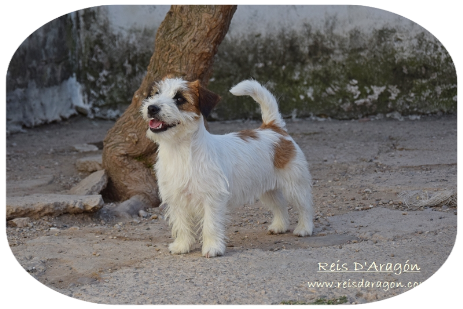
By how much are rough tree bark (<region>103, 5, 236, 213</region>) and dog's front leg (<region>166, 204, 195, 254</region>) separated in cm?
142

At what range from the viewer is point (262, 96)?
196 inches

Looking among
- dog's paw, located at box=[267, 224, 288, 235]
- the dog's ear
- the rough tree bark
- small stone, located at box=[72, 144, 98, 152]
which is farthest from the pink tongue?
small stone, located at box=[72, 144, 98, 152]

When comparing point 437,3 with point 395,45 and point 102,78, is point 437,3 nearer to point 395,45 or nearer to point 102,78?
point 395,45

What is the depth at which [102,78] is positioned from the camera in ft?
33.5

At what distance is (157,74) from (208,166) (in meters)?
2.05

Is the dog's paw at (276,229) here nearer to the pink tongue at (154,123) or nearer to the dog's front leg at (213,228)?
the dog's front leg at (213,228)

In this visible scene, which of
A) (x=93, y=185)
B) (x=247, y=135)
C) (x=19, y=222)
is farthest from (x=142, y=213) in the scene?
(x=247, y=135)

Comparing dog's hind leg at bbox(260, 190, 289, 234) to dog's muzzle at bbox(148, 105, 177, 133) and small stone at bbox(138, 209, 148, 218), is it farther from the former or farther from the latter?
dog's muzzle at bbox(148, 105, 177, 133)

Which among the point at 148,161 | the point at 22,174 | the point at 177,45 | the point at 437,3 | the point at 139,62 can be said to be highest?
the point at 437,3

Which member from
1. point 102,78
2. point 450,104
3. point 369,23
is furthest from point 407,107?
point 102,78

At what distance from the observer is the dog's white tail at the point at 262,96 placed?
190 inches

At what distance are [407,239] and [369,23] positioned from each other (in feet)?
19.4

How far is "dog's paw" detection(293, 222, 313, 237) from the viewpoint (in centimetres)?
488

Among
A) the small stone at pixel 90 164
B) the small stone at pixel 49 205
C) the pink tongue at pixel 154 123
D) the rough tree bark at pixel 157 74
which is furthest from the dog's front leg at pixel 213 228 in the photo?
the small stone at pixel 90 164
